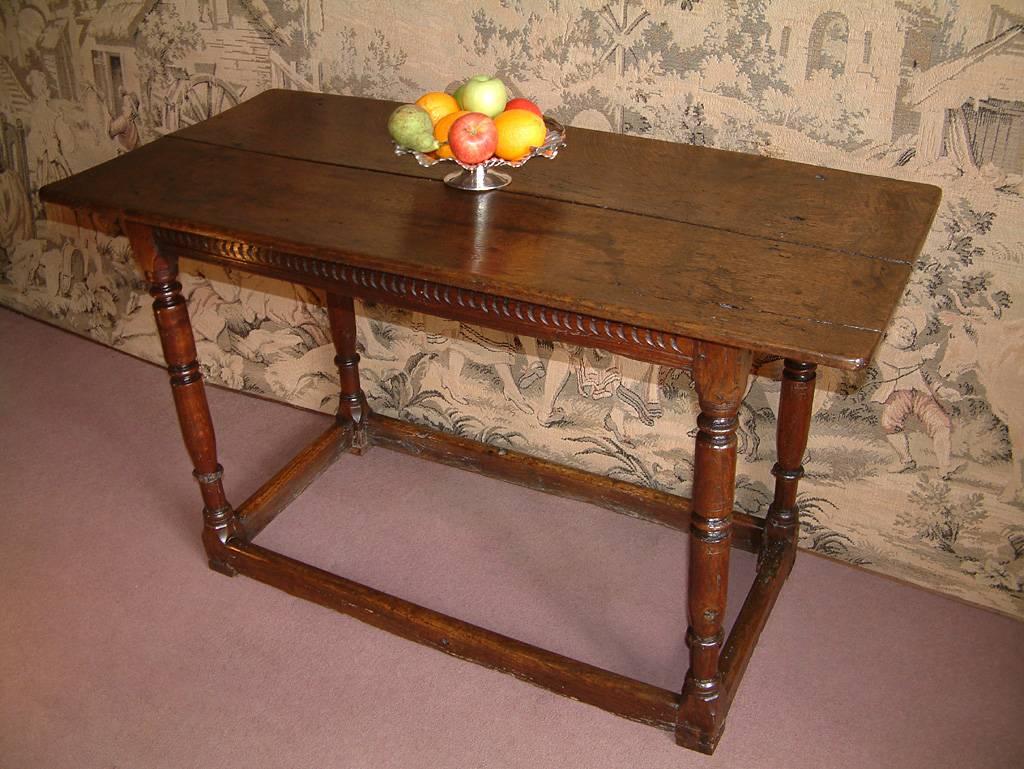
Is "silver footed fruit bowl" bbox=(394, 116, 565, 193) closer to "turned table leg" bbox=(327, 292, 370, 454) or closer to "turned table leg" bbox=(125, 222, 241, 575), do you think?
"turned table leg" bbox=(125, 222, 241, 575)

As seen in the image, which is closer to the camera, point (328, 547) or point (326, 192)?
point (326, 192)

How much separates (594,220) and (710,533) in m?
0.58

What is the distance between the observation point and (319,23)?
8.32 ft

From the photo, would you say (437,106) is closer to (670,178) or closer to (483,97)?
(483,97)

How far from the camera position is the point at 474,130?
1.84 m

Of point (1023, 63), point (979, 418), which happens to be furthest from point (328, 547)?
point (1023, 63)

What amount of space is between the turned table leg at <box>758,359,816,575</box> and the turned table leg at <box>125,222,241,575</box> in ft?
4.00

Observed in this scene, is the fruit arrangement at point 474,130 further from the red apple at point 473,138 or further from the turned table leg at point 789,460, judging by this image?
the turned table leg at point 789,460

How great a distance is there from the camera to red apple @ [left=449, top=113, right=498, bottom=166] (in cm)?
185

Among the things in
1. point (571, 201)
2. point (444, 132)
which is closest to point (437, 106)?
point (444, 132)

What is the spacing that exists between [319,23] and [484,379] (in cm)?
97

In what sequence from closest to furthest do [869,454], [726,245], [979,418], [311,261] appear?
[726,245] → [311,261] → [979,418] → [869,454]

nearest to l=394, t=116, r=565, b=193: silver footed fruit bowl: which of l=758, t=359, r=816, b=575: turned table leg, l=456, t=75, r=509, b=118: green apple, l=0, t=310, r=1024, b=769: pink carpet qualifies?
l=456, t=75, r=509, b=118: green apple

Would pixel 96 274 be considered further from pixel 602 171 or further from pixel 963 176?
pixel 963 176
